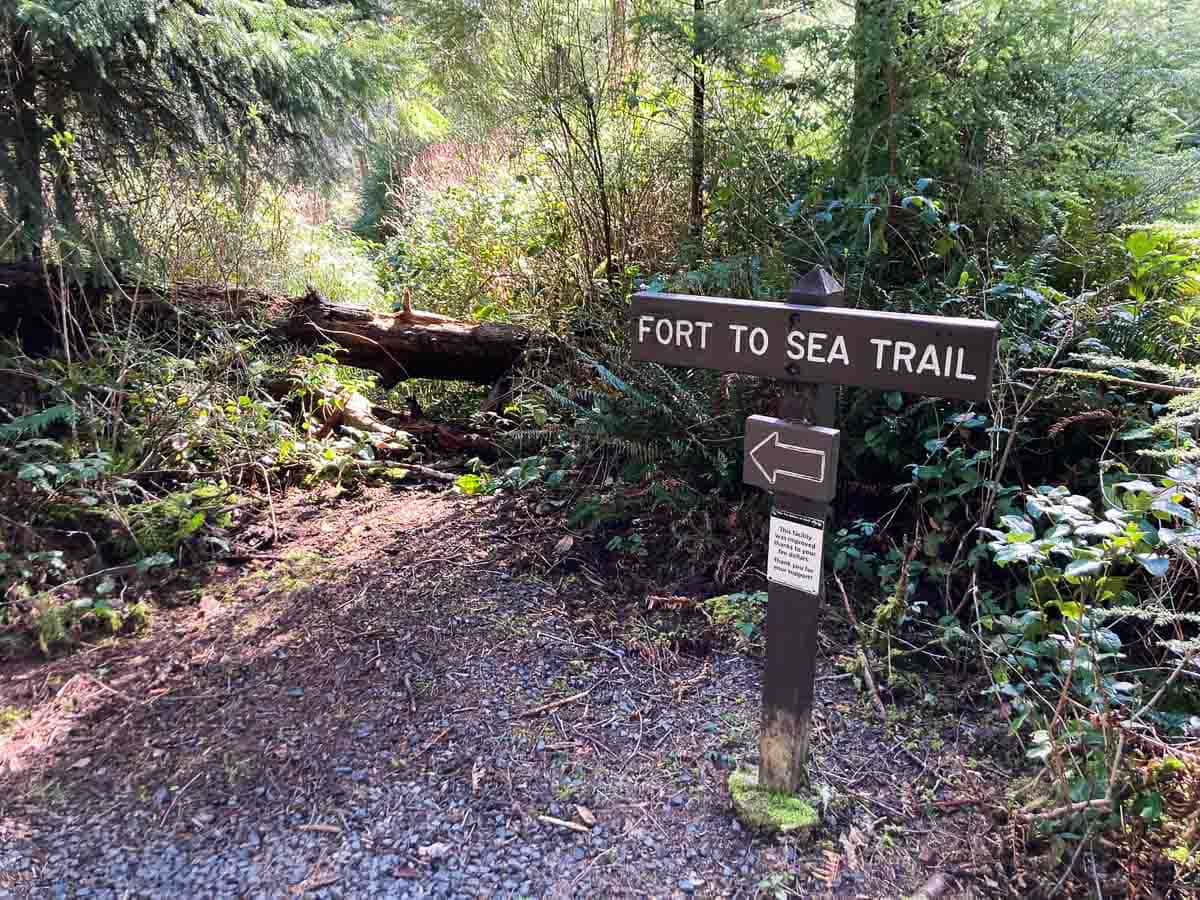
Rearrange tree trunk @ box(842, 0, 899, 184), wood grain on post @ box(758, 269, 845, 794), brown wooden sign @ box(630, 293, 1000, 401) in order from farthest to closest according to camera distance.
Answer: tree trunk @ box(842, 0, 899, 184), wood grain on post @ box(758, 269, 845, 794), brown wooden sign @ box(630, 293, 1000, 401)

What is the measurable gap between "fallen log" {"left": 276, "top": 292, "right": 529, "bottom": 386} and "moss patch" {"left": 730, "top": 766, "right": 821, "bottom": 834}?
157 inches

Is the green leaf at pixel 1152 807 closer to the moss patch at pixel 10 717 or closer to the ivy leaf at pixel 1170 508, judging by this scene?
the ivy leaf at pixel 1170 508

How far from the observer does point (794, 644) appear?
237cm

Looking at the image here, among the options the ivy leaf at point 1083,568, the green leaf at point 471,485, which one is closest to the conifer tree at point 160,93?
the green leaf at point 471,485

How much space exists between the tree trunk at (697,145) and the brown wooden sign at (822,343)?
2.74 metres

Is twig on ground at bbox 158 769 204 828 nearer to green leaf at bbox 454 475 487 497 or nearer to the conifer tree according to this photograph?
green leaf at bbox 454 475 487 497

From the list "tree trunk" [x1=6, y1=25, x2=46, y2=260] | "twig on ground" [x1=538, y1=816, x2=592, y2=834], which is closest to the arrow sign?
"twig on ground" [x1=538, y1=816, x2=592, y2=834]

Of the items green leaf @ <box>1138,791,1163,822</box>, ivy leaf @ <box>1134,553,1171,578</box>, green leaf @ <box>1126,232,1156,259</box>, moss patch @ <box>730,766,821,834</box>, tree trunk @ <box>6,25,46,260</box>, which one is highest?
tree trunk @ <box>6,25,46,260</box>

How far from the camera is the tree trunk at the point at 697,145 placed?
492cm

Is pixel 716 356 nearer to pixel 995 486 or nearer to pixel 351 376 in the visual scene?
pixel 995 486

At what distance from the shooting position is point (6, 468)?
442 centimetres

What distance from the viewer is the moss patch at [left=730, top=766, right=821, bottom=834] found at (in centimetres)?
241

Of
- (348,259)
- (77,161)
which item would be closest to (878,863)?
(77,161)

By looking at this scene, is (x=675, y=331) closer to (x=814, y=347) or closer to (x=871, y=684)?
(x=814, y=347)
